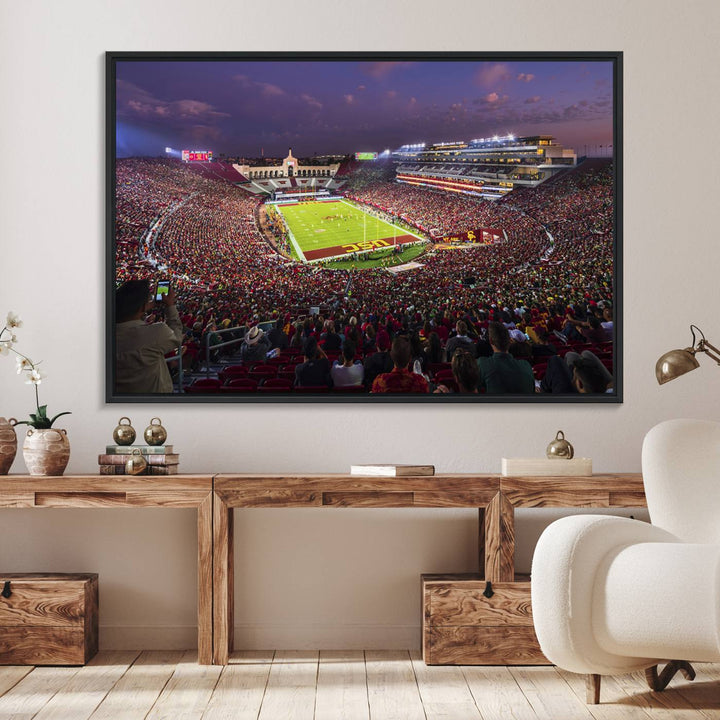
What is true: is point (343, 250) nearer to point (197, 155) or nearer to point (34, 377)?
point (197, 155)

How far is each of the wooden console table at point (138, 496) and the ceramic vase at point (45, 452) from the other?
0.23 feet

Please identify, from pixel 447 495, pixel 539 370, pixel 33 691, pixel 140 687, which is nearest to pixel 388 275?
pixel 539 370

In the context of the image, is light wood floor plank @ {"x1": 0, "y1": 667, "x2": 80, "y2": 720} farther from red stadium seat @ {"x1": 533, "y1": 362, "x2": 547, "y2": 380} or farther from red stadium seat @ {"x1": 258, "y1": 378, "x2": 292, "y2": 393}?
red stadium seat @ {"x1": 533, "y1": 362, "x2": 547, "y2": 380}

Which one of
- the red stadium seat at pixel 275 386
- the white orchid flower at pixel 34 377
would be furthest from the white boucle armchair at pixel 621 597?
the white orchid flower at pixel 34 377

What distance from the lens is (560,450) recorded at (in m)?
3.42

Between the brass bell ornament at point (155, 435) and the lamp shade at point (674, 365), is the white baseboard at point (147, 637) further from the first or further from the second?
the lamp shade at point (674, 365)

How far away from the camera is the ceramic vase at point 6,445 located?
11.1 ft

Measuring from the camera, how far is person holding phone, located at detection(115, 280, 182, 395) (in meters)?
3.72

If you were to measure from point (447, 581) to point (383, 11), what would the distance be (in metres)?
2.27

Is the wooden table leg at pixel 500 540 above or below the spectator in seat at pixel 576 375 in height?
below

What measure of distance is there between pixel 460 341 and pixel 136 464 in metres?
1.35

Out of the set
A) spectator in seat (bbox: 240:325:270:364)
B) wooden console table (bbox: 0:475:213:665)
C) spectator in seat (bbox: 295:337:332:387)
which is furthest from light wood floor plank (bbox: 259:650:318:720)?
spectator in seat (bbox: 240:325:270:364)

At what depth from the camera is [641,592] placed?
254cm

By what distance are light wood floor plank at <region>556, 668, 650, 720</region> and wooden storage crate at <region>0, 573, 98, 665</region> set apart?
1.72 m
